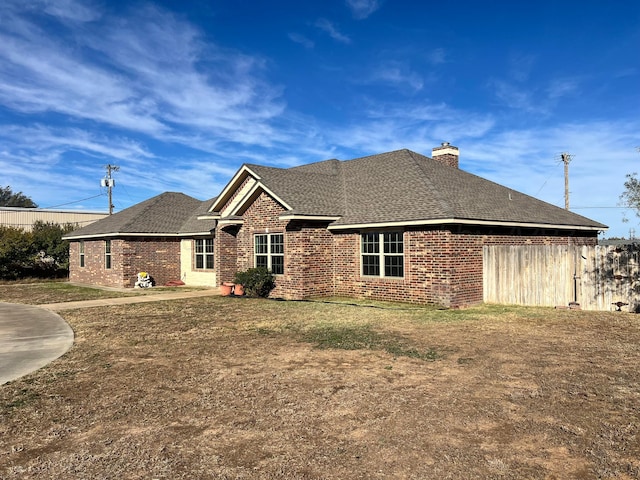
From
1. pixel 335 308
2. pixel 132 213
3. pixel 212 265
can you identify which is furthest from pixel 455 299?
pixel 132 213

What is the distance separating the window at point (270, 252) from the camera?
18578 mm

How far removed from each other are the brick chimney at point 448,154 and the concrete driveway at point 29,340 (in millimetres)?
17783

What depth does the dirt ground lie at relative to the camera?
4270 millimetres

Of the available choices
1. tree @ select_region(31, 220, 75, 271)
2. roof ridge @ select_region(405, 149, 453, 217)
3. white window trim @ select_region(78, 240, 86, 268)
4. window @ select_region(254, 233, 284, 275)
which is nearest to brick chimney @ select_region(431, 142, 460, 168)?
roof ridge @ select_region(405, 149, 453, 217)

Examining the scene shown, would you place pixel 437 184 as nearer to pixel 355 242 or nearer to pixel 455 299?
pixel 355 242

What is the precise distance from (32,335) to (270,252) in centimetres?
956

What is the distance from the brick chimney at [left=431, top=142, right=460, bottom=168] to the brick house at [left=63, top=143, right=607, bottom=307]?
5 centimetres

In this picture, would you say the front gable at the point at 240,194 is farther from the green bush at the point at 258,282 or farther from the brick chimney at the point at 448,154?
the brick chimney at the point at 448,154

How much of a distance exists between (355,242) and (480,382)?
36.1ft

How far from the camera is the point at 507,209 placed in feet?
58.4

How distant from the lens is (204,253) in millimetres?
24594

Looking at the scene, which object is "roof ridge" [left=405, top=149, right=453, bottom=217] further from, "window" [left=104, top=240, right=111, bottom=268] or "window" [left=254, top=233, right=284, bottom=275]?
"window" [left=104, top=240, right=111, bottom=268]

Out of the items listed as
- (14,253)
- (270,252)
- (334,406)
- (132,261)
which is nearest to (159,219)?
(132,261)

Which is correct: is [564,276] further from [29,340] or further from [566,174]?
[566,174]
